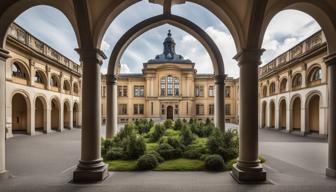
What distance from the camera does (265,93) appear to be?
92.6 ft

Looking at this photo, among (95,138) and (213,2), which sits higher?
(213,2)

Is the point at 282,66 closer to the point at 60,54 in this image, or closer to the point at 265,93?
the point at 265,93

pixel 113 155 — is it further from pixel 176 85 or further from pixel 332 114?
pixel 176 85

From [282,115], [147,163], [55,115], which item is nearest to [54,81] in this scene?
[55,115]

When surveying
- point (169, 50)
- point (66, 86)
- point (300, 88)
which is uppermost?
point (169, 50)

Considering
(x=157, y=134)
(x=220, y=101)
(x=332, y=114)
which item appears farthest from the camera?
(x=157, y=134)

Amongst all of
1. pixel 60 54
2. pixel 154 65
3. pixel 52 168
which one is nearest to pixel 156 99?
pixel 154 65

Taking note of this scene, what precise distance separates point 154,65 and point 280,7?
32434mm

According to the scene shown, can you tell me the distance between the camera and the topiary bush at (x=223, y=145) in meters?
8.00

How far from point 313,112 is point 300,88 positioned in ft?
9.27

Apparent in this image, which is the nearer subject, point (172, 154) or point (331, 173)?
point (331, 173)

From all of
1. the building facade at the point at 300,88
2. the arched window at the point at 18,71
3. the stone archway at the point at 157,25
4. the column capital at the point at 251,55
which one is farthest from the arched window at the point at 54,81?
the building facade at the point at 300,88

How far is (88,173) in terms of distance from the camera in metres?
5.55

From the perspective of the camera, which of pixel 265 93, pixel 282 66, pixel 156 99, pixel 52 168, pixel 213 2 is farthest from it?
pixel 156 99
